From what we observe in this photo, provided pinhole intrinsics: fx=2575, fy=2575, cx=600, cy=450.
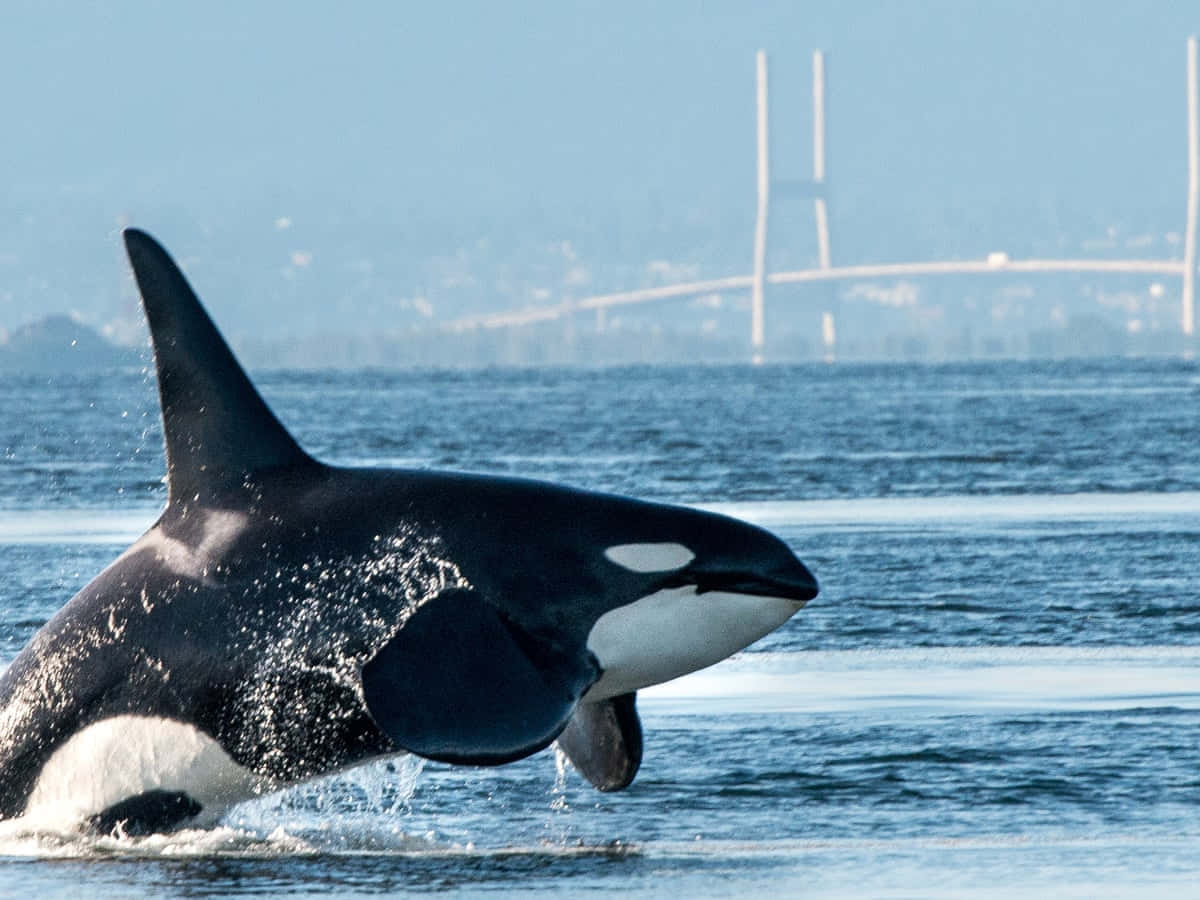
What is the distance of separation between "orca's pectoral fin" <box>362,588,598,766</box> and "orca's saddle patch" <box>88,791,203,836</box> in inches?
43.6

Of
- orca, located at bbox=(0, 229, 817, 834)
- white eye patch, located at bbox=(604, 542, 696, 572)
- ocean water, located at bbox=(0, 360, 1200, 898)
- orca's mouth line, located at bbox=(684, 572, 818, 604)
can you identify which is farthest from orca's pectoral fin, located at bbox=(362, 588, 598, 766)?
ocean water, located at bbox=(0, 360, 1200, 898)

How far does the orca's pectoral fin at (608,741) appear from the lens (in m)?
9.85

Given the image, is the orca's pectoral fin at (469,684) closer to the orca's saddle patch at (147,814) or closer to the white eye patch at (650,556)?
the white eye patch at (650,556)

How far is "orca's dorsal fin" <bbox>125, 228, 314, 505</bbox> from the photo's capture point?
9.69m

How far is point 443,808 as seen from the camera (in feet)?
34.7

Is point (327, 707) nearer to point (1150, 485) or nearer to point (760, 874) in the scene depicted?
point (760, 874)

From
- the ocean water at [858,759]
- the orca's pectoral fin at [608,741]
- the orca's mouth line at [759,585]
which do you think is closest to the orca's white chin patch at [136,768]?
the ocean water at [858,759]

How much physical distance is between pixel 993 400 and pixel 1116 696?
2403 inches

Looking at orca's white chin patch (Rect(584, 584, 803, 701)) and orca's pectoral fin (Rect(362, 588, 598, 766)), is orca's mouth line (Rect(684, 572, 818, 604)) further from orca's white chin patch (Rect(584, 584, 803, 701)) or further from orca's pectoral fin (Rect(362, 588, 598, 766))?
orca's pectoral fin (Rect(362, 588, 598, 766))

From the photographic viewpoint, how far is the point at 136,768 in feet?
30.5

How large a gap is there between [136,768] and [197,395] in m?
A: 1.44

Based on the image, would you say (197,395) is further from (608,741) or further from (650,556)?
(608,741)

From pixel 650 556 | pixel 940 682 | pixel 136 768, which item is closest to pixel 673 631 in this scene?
pixel 650 556

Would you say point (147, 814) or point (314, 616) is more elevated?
point (314, 616)
